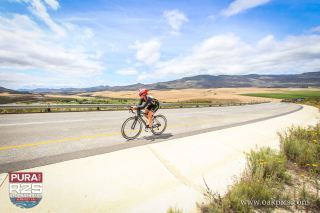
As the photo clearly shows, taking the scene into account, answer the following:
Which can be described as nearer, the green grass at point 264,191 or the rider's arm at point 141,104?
the green grass at point 264,191

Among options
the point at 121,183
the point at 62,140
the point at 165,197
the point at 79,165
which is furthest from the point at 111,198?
the point at 62,140

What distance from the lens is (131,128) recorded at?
326 inches

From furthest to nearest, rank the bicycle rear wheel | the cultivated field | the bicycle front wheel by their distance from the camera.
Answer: the cultivated field < the bicycle rear wheel < the bicycle front wheel

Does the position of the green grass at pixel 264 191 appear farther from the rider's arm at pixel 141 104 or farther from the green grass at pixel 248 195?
the rider's arm at pixel 141 104

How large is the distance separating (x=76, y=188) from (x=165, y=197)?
1.65 m

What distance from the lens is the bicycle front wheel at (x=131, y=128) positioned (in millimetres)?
8148

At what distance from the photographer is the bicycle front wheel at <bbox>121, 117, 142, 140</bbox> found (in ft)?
26.7

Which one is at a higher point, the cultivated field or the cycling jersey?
the cycling jersey

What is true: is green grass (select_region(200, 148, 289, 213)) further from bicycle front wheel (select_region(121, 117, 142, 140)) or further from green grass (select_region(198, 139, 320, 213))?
bicycle front wheel (select_region(121, 117, 142, 140))

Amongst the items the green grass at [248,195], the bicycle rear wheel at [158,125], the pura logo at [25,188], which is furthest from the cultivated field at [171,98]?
the green grass at [248,195]

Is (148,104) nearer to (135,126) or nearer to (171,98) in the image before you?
(135,126)

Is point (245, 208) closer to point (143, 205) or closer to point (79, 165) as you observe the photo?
point (143, 205)

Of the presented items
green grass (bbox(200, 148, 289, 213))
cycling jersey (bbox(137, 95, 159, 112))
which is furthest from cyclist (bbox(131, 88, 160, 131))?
green grass (bbox(200, 148, 289, 213))

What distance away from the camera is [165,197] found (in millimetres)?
3768
